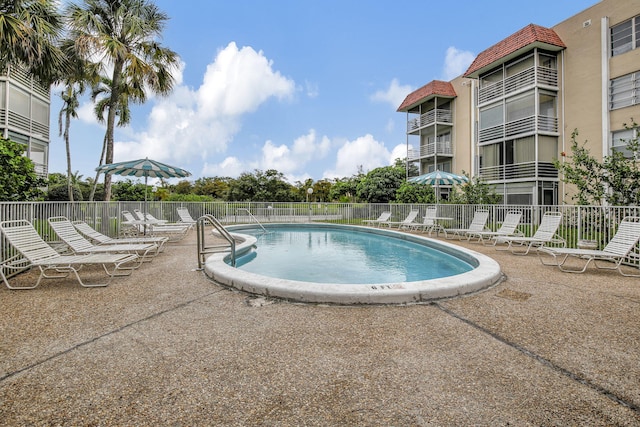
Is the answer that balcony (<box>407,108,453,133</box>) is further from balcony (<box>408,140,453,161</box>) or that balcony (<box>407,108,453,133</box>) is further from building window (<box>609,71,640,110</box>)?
building window (<box>609,71,640,110</box>)

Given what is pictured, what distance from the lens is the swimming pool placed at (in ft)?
13.4

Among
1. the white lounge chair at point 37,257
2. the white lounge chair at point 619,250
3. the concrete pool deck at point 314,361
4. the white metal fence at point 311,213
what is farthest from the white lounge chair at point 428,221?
the white lounge chair at point 37,257

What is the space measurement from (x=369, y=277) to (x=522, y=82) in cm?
1671

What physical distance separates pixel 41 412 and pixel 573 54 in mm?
21791

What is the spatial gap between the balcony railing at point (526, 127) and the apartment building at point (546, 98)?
0.05 meters

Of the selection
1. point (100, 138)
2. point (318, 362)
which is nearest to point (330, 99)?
point (100, 138)

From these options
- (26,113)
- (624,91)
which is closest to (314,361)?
(624,91)

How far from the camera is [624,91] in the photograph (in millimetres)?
14289

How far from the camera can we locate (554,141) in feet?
56.8

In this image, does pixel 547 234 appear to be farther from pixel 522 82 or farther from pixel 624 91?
pixel 522 82

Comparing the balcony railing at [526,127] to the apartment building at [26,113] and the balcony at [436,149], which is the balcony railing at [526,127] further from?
the apartment building at [26,113]

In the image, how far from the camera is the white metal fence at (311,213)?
21.1ft

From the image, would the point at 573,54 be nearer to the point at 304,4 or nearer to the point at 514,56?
the point at 514,56

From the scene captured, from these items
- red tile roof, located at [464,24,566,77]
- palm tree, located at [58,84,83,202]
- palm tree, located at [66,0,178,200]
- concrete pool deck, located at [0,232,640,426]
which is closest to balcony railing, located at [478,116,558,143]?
red tile roof, located at [464,24,566,77]
